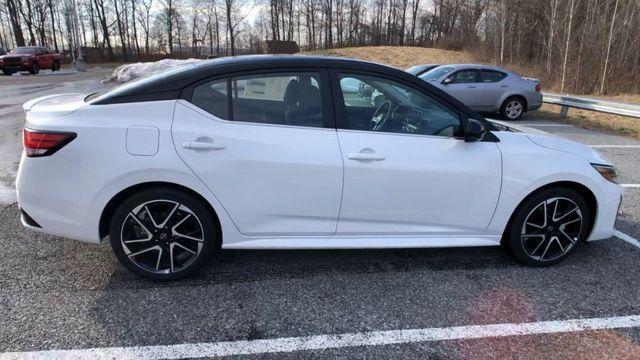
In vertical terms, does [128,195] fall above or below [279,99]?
below

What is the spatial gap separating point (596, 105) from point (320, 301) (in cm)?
1197

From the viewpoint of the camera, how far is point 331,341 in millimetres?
2688

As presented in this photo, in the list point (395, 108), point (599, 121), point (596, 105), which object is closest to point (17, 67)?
point (596, 105)

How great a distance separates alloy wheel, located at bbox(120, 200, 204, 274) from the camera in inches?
122

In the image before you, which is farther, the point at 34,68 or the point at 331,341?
the point at 34,68

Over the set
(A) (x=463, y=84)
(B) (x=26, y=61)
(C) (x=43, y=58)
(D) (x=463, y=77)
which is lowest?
(A) (x=463, y=84)

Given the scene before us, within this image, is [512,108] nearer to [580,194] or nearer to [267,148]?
[580,194]

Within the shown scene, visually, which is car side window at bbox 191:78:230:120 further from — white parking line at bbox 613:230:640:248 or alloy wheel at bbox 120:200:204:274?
white parking line at bbox 613:230:640:248

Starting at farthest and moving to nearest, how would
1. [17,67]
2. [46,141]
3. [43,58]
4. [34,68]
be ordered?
[43,58] → [34,68] → [17,67] → [46,141]

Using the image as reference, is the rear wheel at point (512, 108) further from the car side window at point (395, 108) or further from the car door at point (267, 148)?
the car door at point (267, 148)

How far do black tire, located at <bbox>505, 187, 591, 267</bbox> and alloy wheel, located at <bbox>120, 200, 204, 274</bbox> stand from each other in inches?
96.3

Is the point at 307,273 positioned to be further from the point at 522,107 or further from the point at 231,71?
the point at 522,107

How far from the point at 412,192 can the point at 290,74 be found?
1226mm

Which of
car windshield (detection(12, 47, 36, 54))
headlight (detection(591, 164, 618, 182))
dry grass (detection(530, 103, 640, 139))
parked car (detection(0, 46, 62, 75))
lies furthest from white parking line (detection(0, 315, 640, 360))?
car windshield (detection(12, 47, 36, 54))
